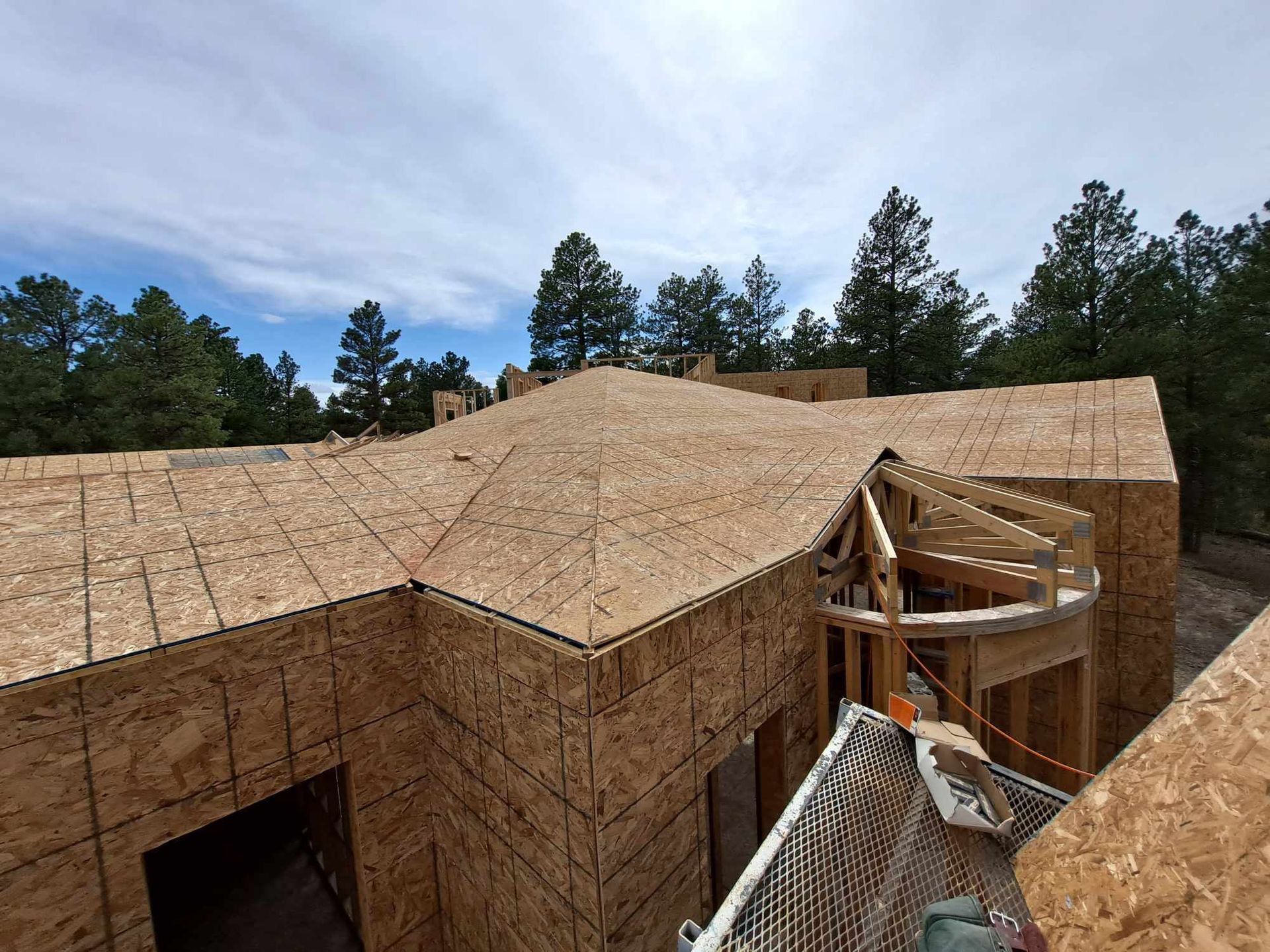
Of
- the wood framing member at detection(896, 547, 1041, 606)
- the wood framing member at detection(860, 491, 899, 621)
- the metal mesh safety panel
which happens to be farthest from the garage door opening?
the wood framing member at detection(896, 547, 1041, 606)

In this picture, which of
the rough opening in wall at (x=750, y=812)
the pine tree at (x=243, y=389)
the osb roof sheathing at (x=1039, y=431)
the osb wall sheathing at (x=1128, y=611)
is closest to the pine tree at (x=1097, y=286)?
the osb roof sheathing at (x=1039, y=431)

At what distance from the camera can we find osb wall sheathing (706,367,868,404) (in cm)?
2144

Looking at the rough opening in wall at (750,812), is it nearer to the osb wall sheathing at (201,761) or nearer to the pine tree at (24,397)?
the osb wall sheathing at (201,761)

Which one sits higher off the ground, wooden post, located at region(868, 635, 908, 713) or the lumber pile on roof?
the lumber pile on roof

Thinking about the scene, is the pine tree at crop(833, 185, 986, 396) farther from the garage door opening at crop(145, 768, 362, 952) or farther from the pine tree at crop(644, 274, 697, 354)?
the garage door opening at crop(145, 768, 362, 952)

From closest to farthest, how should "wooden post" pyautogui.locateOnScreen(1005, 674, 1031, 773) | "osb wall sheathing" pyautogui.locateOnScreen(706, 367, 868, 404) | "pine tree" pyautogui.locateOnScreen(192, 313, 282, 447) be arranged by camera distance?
"wooden post" pyautogui.locateOnScreen(1005, 674, 1031, 773), "osb wall sheathing" pyautogui.locateOnScreen(706, 367, 868, 404), "pine tree" pyautogui.locateOnScreen(192, 313, 282, 447)

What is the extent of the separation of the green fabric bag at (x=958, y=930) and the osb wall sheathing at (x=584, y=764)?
5.88ft

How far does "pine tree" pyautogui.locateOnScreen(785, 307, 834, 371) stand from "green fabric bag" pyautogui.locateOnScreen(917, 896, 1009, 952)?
3376 centimetres

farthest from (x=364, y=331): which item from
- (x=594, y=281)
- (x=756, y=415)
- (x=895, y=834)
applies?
(x=895, y=834)

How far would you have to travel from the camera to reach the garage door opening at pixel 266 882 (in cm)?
511

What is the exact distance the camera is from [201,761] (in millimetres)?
3270

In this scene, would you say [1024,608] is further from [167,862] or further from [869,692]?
[167,862]

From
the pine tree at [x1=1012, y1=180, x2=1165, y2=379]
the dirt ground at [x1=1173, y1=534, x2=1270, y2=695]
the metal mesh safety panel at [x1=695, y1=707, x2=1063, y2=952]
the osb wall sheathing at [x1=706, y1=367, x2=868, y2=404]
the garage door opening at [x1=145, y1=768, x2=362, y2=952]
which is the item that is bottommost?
the dirt ground at [x1=1173, y1=534, x2=1270, y2=695]

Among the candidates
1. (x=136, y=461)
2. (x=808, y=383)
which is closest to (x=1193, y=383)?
(x=808, y=383)
